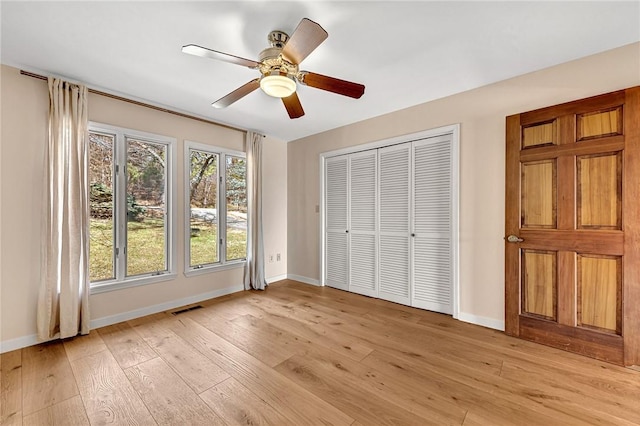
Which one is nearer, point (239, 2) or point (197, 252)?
point (239, 2)

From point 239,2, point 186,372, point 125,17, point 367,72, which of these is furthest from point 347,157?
point 186,372

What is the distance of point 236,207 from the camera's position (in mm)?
4051

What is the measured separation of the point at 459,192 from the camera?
2898 millimetres

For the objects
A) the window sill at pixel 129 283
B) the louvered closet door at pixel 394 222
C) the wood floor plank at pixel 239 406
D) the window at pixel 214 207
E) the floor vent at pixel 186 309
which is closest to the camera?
the wood floor plank at pixel 239 406

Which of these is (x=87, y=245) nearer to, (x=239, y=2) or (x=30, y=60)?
(x=30, y=60)

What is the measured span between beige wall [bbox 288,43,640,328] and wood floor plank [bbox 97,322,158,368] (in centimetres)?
316

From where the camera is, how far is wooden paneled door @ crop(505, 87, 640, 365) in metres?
2.00

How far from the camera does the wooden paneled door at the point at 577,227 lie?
200 centimetres

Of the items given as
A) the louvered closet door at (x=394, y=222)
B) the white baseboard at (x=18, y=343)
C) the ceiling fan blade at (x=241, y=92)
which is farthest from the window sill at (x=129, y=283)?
the louvered closet door at (x=394, y=222)

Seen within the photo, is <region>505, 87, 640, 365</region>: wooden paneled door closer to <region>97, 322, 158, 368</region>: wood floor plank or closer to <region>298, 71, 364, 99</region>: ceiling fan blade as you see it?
<region>298, 71, 364, 99</region>: ceiling fan blade

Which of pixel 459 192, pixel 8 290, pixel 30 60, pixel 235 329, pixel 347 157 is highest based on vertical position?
pixel 30 60

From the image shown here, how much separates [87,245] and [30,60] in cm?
169

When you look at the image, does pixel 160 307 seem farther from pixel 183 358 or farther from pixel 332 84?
pixel 332 84

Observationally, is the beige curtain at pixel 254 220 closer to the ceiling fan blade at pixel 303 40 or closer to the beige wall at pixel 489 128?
the beige wall at pixel 489 128
